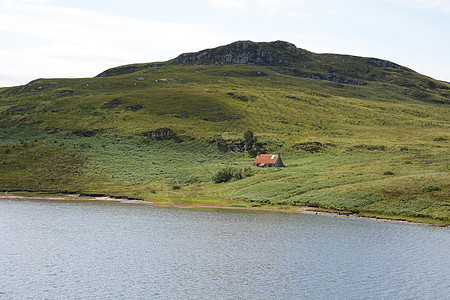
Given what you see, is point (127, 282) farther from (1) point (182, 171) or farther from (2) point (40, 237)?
(1) point (182, 171)

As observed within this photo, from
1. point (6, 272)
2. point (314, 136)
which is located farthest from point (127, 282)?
point (314, 136)

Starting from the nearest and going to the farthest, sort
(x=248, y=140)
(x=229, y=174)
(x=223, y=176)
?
(x=223, y=176) → (x=229, y=174) → (x=248, y=140)

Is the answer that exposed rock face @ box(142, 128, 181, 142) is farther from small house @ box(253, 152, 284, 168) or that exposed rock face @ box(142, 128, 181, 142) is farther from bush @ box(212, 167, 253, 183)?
bush @ box(212, 167, 253, 183)

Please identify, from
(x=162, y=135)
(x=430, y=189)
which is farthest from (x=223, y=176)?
(x=430, y=189)

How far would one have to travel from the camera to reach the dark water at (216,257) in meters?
39.2

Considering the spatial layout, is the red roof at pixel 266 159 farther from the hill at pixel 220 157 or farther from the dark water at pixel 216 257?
the dark water at pixel 216 257

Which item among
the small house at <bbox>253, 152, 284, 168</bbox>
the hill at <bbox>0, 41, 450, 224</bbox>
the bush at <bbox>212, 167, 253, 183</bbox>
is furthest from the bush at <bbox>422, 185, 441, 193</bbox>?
the small house at <bbox>253, 152, 284, 168</bbox>

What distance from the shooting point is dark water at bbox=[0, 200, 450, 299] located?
39.2 m

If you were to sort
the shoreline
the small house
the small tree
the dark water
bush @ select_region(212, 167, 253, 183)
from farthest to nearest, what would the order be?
the small tree, the small house, bush @ select_region(212, 167, 253, 183), the shoreline, the dark water

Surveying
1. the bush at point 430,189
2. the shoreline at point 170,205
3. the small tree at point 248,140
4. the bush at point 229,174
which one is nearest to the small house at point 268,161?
the bush at point 229,174

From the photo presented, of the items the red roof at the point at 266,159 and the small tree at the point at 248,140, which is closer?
the red roof at the point at 266,159

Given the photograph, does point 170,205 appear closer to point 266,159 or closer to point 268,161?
point 268,161

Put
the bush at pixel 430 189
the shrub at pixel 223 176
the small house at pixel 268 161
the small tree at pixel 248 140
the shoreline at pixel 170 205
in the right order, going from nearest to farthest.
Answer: the shoreline at pixel 170 205 → the bush at pixel 430 189 → the shrub at pixel 223 176 → the small house at pixel 268 161 → the small tree at pixel 248 140

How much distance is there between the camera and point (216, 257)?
167ft
